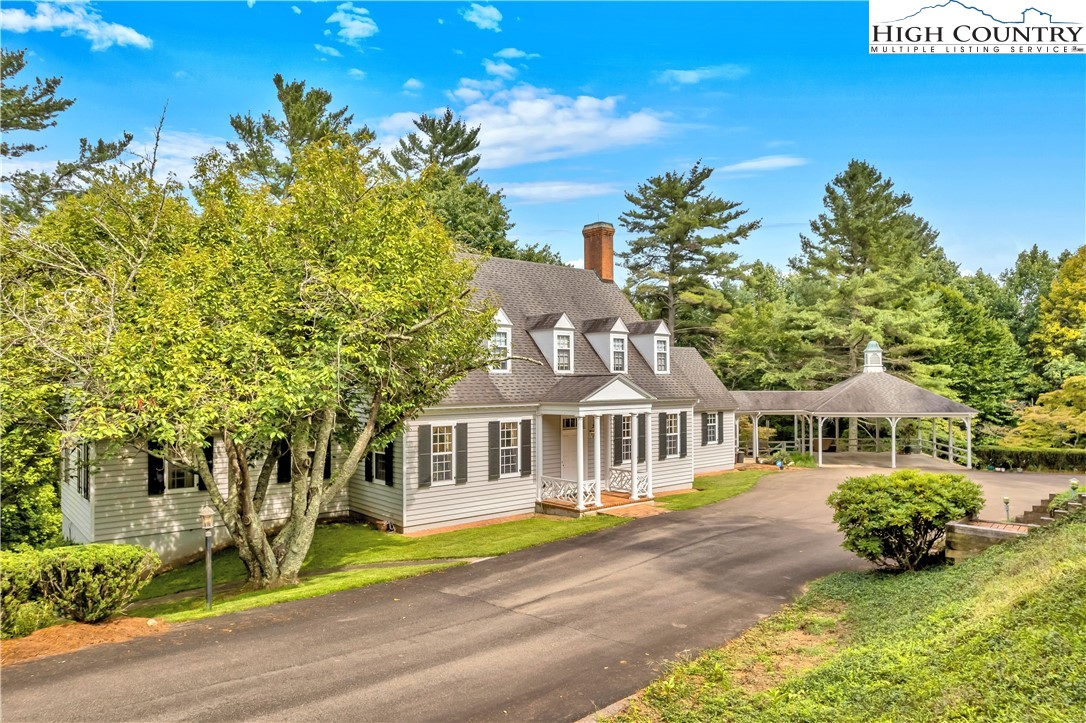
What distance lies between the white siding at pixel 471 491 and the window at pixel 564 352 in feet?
7.99

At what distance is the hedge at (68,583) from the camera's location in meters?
8.75

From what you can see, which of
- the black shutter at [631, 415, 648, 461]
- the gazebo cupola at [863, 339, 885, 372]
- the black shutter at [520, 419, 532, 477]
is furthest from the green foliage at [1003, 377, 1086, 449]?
the black shutter at [520, 419, 532, 477]

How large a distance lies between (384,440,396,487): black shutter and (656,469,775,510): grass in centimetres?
863

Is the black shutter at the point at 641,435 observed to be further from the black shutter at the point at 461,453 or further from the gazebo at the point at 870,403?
the gazebo at the point at 870,403

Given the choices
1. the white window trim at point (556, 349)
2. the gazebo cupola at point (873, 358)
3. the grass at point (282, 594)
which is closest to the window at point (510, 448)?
the white window trim at point (556, 349)

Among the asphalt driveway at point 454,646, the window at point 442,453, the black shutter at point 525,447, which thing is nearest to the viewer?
the asphalt driveway at point 454,646

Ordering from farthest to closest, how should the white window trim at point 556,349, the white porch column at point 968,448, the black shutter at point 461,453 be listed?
the white porch column at point 968,448, the white window trim at point 556,349, the black shutter at point 461,453

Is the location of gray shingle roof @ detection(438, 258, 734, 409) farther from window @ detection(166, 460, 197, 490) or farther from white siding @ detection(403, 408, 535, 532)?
window @ detection(166, 460, 197, 490)

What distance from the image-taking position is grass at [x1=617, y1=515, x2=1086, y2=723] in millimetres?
5391

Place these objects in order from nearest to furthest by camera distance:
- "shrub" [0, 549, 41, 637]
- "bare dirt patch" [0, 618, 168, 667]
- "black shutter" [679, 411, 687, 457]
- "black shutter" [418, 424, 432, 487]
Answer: "bare dirt patch" [0, 618, 168, 667], "shrub" [0, 549, 41, 637], "black shutter" [418, 424, 432, 487], "black shutter" [679, 411, 687, 457]

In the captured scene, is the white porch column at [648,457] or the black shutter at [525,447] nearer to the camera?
the black shutter at [525,447]

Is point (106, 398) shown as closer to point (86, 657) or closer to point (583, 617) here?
point (86, 657)

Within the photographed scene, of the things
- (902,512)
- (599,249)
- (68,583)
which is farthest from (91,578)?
(599,249)

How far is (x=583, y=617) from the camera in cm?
1040
